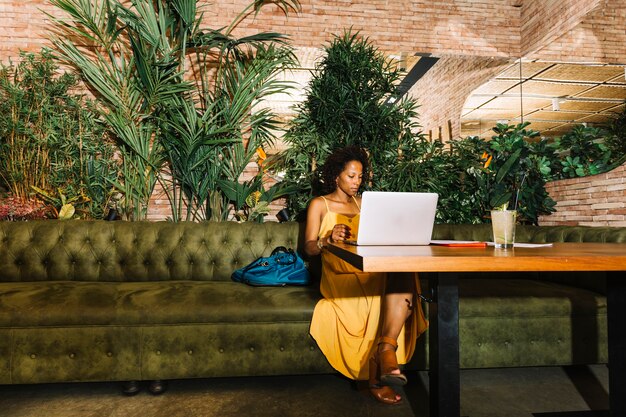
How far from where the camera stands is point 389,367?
1541 millimetres

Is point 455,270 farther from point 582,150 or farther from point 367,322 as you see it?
point 582,150

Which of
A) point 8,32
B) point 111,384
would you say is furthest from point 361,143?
point 8,32

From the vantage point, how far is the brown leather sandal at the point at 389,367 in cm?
151

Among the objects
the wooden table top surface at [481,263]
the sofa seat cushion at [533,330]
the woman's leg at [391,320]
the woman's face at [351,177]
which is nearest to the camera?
the wooden table top surface at [481,263]

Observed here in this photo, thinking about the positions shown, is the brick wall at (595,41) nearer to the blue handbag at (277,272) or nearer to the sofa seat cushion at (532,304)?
the sofa seat cushion at (532,304)

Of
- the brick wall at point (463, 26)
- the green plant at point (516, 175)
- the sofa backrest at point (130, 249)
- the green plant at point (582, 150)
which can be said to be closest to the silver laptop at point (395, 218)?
the sofa backrest at point (130, 249)

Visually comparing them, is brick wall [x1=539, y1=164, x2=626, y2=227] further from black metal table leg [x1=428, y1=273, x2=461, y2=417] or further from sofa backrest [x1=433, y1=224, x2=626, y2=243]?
black metal table leg [x1=428, y1=273, x2=461, y2=417]

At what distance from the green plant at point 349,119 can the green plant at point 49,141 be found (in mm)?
1680

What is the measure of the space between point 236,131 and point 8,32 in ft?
9.23

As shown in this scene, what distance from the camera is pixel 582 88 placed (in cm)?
581

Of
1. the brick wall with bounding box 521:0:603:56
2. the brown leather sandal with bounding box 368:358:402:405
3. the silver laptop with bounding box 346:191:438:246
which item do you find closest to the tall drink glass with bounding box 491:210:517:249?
the silver laptop with bounding box 346:191:438:246

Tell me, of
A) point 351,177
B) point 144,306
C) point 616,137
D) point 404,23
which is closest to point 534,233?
point 351,177

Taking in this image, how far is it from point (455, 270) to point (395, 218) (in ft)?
1.22

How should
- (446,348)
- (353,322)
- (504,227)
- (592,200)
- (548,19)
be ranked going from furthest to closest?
(548,19) < (592,200) < (353,322) < (504,227) < (446,348)
